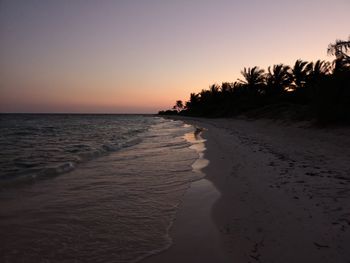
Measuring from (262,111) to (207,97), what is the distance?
1422 inches

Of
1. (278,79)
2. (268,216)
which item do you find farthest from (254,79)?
(268,216)

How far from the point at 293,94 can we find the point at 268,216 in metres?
39.9

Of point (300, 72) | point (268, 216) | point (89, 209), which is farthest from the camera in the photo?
point (300, 72)

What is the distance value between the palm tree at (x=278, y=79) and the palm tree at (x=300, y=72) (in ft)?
4.90

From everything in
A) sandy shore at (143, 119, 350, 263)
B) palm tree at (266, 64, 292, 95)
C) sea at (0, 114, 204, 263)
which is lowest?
sea at (0, 114, 204, 263)

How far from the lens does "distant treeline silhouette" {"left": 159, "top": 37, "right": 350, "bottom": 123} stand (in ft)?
56.4

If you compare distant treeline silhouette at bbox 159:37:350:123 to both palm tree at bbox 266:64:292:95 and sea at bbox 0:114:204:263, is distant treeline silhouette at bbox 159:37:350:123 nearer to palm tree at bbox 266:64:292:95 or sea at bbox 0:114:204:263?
palm tree at bbox 266:64:292:95

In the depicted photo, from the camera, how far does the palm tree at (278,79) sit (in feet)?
135

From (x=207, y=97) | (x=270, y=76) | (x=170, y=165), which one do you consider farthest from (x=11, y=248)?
(x=207, y=97)

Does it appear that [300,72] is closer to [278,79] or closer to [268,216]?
[278,79]

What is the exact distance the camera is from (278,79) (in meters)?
42.9

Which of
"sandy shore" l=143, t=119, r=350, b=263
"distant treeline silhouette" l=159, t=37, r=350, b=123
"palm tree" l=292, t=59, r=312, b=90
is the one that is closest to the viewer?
"sandy shore" l=143, t=119, r=350, b=263

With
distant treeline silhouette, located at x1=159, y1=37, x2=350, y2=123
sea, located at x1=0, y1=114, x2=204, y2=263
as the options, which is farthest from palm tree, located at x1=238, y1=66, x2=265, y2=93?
sea, located at x1=0, y1=114, x2=204, y2=263

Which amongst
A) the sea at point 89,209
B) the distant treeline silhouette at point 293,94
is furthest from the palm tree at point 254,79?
the sea at point 89,209
